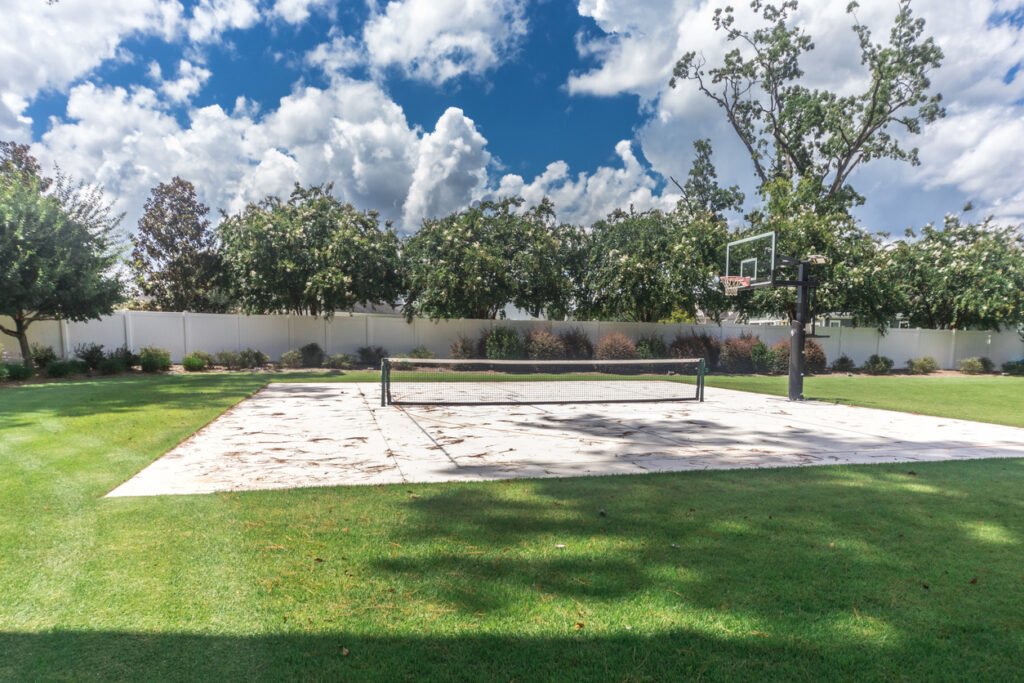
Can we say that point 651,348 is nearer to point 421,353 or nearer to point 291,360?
point 421,353

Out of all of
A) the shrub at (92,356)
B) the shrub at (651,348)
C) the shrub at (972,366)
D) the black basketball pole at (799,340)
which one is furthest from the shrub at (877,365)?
the shrub at (92,356)

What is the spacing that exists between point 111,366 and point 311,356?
623cm

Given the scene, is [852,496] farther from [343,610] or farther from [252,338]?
[252,338]

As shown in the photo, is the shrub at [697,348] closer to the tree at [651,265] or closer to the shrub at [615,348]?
the tree at [651,265]

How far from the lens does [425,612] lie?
102 inches

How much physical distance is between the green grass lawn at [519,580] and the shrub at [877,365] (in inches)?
900

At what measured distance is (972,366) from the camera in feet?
82.6

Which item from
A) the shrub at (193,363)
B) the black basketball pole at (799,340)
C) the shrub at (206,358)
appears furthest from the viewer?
the shrub at (206,358)

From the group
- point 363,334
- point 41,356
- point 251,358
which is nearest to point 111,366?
point 41,356

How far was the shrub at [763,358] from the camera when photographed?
21.5 m

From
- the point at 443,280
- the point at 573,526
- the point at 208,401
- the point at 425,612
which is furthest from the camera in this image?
the point at 443,280

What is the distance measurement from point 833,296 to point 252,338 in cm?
2425

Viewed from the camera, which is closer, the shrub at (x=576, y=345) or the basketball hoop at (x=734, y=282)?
the basketball hoop at (x=734, y=282)

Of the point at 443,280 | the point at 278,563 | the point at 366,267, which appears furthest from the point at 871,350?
the point at 278,563
